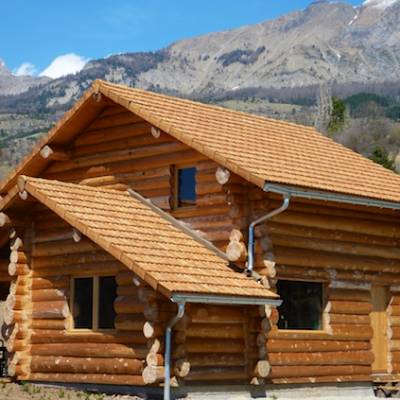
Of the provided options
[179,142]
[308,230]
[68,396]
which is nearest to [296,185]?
[308,230]

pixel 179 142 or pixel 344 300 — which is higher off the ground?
pixel 179 142

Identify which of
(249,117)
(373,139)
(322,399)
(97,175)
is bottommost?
(322,399)

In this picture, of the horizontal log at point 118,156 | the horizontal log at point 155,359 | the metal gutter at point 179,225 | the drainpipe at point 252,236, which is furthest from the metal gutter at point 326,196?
the horizontal log at point 155,359

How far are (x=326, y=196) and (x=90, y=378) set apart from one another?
5.65m

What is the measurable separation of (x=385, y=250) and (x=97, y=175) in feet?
21.6

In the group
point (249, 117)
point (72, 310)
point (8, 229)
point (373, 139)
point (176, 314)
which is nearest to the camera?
point (176, 314)

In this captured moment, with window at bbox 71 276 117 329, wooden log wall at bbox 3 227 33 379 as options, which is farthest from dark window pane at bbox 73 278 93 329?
wooden log wall at bbox 3 227 33 379

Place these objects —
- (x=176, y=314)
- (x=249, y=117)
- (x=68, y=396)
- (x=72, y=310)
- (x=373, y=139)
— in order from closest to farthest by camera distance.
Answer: (x=176, y=314) < (x=68, y=396) < (x=72, y=310) < (x=249, y=117) < (x=373, y=139)

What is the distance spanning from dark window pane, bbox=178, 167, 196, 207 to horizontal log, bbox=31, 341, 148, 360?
11.3 ft

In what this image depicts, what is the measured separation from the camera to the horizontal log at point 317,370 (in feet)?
59.3

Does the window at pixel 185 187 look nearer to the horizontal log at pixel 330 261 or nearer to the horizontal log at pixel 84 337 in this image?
the horizontal log at pixel 330 261

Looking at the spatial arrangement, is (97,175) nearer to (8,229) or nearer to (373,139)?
(8,229)

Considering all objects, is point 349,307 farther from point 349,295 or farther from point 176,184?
point 176,184

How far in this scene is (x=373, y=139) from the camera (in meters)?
83.4
